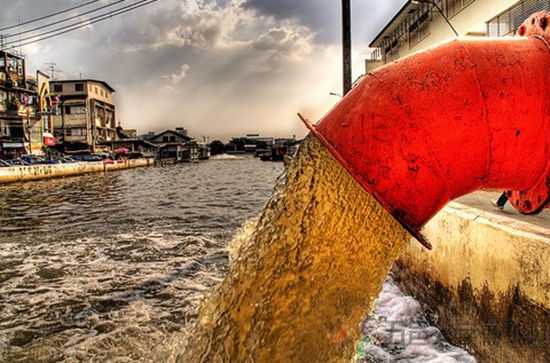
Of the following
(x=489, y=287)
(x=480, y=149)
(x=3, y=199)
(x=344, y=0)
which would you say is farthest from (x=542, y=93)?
(x=3, y=199)

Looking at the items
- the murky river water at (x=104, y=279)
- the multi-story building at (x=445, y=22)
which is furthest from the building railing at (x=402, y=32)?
the murky river water at (x=104, y=279)

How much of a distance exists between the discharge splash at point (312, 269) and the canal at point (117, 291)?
1.87 metres

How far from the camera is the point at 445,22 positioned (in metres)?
21.9

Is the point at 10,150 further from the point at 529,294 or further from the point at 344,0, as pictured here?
the point at 529,294

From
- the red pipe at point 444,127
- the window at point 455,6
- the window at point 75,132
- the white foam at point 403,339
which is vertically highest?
the window at point 455,6

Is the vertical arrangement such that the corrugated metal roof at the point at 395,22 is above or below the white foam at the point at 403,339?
above

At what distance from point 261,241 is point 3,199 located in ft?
63.4

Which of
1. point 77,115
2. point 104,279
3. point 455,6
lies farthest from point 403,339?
point 77,115

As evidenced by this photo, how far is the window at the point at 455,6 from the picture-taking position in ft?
64.9

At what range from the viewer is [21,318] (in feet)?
14.5

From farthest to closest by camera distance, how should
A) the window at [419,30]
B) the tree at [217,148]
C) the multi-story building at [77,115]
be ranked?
the tree at [217,148] < the multi-story building at [77,115] < the window at [419,30]

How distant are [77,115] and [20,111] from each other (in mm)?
17008

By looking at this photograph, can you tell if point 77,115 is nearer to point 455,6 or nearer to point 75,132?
point 75,132

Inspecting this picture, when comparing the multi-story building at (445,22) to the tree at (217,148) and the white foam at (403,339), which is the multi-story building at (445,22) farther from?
the tree at (217,148)
